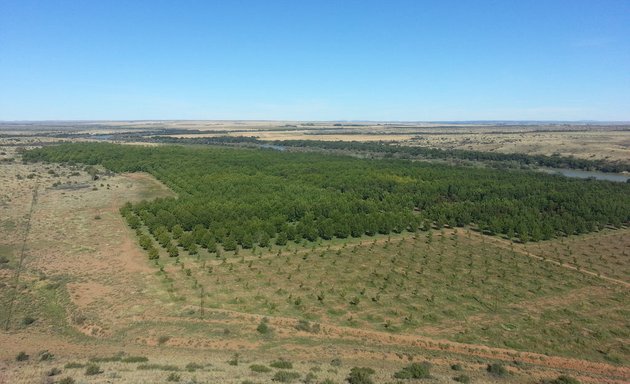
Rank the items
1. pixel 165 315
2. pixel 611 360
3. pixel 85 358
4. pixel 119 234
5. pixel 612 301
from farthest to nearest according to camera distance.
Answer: pixel 119 234 < pixel 612 301 < pixel 165 315 < pixel 611 360 < pixel 85 358

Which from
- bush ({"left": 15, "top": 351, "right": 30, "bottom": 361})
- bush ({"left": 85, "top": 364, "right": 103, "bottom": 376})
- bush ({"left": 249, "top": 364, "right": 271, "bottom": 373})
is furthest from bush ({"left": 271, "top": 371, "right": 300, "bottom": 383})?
bush ({"left": 15, "top": 351, "right": 30, "bottom": 361})

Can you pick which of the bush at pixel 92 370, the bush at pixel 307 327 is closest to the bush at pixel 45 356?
the bush at pixel 92 370

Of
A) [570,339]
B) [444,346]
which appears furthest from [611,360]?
[444,346]

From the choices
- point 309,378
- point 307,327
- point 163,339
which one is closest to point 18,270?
point 163,339

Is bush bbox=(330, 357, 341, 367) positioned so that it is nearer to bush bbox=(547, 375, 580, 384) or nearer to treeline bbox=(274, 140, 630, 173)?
bush bbox=(547, 375, 580, 384)

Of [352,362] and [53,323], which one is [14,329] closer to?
[53,323]

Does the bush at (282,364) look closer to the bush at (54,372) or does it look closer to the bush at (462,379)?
the bush at (462,379)
